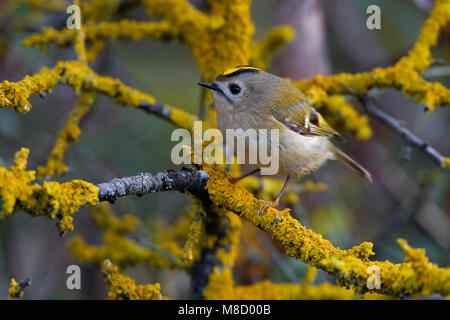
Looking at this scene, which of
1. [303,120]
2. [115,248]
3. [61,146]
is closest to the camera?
[61,146]

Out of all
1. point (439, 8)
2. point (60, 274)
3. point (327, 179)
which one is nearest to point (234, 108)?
point (439, 8)

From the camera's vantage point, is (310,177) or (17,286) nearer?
(17,286)

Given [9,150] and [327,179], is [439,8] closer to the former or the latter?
[327,179]

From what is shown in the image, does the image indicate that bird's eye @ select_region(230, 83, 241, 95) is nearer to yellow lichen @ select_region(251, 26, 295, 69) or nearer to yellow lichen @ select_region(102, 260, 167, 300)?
yellow lichen @ select_region(251, 26, 295, 69)

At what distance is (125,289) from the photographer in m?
1.65

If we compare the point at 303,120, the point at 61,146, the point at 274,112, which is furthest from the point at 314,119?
the point at 61,146

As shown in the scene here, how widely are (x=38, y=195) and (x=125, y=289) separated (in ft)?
2.02

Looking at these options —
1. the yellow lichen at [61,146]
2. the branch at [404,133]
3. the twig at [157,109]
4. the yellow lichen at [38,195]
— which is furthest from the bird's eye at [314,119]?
the yellow lichen at [38,195]

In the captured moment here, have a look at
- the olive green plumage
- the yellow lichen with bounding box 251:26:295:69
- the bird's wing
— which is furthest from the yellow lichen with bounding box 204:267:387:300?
the yellow lichen with bounding box 251:26:295:69

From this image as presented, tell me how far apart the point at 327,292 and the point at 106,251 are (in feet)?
3.81

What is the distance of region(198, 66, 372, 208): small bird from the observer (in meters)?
2.13

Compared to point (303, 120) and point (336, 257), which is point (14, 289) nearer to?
point (336, 257)

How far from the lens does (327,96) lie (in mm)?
2379

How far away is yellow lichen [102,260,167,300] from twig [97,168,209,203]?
0.35 metres
